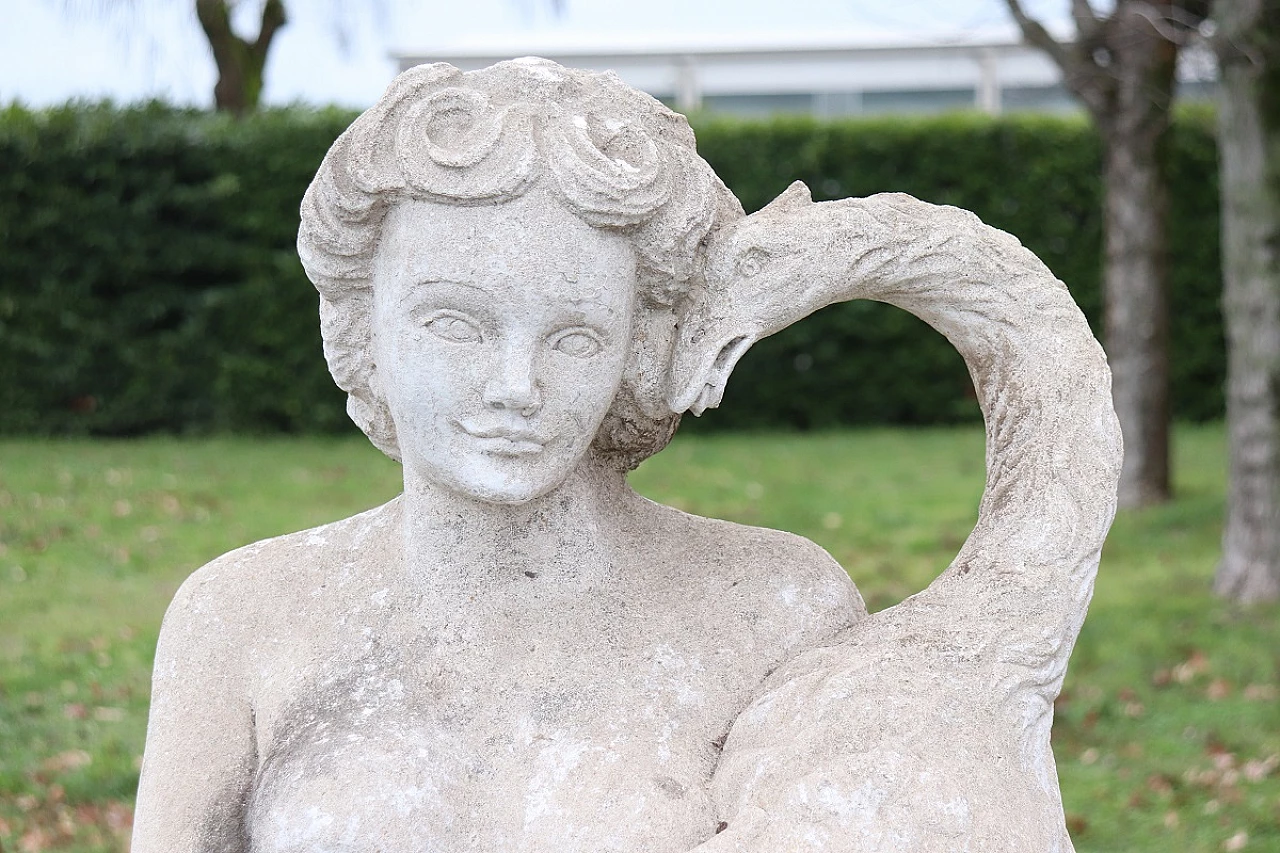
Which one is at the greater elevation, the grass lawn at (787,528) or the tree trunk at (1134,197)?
the tree trunk at (1134,197)

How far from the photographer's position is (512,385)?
174 centimetres

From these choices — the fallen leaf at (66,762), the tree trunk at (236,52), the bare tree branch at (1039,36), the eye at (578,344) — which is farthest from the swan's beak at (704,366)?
the tree trunk at (236,52)

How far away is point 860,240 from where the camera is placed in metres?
1.91

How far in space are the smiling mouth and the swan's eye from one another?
0.37 m

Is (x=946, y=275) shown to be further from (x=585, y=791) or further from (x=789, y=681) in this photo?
(x=585, y=791)

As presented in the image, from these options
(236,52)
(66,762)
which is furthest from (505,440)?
(236,52)

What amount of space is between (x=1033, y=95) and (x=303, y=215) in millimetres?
11754

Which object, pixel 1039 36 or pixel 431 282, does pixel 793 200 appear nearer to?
pixel 431 282

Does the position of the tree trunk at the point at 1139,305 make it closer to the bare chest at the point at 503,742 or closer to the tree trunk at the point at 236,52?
the bare chest at the point at 503,742

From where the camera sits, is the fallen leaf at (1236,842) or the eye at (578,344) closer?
the eye at (578,344)

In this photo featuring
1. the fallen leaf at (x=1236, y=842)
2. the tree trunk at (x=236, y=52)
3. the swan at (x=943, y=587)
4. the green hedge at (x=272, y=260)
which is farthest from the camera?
the tree trunk at (x=236, y=52)

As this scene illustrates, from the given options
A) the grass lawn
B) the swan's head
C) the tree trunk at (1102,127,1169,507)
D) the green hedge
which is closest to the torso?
the swan's head

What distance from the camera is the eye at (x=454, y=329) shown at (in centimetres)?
177

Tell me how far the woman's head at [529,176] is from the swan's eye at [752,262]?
0.21ft
